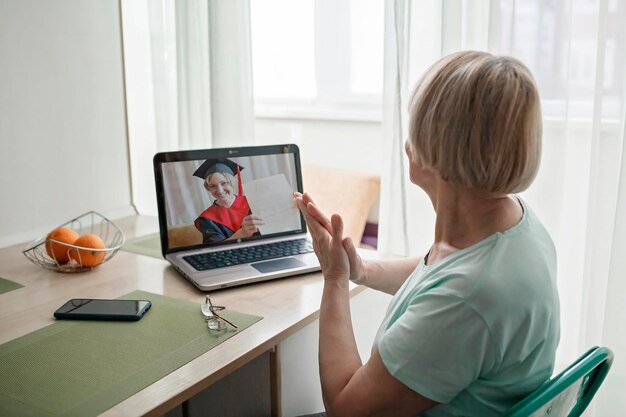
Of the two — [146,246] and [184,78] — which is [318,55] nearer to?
[184,78]

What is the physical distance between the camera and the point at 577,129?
1.85m

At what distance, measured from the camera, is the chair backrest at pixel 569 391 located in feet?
2.91

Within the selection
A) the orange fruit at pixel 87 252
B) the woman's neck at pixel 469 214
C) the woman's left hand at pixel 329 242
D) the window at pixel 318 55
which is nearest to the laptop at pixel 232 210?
the orange fruit at pixel 87 252

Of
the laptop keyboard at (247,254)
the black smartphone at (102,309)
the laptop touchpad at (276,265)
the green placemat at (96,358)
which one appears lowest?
the green placemat at (96,358)

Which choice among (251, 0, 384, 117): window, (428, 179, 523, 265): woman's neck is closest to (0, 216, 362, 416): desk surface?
(428, 179, 523, 265): woman's neck

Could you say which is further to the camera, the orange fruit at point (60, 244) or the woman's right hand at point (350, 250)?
the orange fruit at point (60, 244)

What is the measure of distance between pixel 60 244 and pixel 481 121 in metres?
1.08

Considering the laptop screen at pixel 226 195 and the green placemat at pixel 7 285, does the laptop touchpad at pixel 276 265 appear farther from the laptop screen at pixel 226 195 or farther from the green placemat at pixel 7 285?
the green placemat at pixel 7 285

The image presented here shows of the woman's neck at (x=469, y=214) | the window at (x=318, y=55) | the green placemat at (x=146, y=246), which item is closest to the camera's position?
the woman's neck at (x=469, y=214)

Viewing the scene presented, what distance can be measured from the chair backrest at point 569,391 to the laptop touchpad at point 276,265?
0.69 meters

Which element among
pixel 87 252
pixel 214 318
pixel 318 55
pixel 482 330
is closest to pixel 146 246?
pixel 87 252

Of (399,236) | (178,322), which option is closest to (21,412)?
(178,322)

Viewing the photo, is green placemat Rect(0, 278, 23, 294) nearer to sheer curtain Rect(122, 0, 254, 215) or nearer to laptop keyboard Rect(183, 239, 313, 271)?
laptop keyboard Rect(183, 239, 313, 271)

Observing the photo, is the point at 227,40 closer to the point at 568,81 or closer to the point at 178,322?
the point at 568,81
